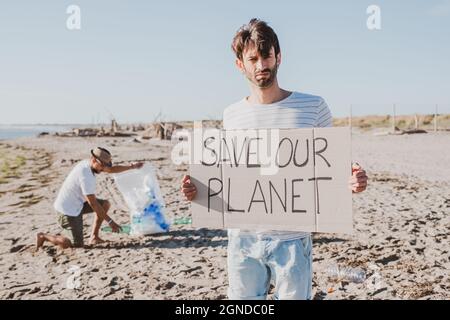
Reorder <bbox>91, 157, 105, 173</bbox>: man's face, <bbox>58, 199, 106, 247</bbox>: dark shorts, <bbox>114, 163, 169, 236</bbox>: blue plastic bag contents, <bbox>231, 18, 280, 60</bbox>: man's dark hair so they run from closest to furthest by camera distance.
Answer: <bbox>231, 18, 280, 60</bbox>: man's dark hair
<bbox>91, 157, 105, 173</bbox>: man's face
<bbox>58, 199, 106, 247</bbox>: dark shorts
<bbox>114, 163, 169, 236</bbox>: blue plastic bag contents

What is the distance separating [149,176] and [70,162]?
1363 cm

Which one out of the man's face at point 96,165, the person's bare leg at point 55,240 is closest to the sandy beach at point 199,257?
the person's bare leg at point 55,240

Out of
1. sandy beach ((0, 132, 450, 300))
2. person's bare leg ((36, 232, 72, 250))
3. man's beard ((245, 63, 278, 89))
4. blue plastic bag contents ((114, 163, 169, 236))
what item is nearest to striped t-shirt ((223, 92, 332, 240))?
man's beard ((245, 63, 278, 89))

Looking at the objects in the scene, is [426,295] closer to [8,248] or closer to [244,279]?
[244,279]

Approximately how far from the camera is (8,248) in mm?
6273

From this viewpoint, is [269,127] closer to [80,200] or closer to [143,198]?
[143,198]

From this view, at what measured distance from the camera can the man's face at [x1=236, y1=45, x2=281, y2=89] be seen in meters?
2.23

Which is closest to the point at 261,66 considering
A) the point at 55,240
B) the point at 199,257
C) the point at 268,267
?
the point at 268,267

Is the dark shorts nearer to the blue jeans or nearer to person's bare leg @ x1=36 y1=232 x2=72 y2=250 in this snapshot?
person's bare leg @ x1=36 y1=232 x2=72 y2=250

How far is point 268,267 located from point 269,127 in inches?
29.9

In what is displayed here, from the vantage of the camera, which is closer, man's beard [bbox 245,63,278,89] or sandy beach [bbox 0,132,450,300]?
man's beard [bbox 245,63,278,89]

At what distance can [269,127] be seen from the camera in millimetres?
2318

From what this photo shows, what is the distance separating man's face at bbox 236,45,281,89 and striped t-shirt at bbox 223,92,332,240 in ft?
0.41

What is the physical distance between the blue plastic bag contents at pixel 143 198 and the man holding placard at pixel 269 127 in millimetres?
3912
